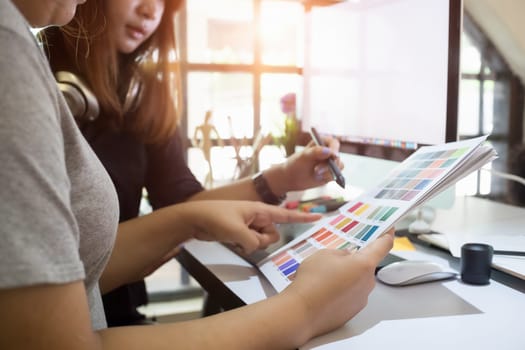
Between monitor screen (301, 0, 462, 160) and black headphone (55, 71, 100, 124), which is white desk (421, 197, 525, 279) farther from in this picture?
black headphone (55, 71, 100, 124)

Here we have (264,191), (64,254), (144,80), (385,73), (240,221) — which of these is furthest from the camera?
(144,80)

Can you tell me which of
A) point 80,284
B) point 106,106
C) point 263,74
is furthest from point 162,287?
point 80,284

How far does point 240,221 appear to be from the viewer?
75 cm

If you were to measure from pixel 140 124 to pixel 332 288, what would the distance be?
71 cm

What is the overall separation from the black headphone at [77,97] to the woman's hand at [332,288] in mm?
537

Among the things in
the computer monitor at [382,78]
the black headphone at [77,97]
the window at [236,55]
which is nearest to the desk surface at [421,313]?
the computer monitor at [382,78]

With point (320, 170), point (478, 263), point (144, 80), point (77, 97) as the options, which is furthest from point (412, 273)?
point (144, 80)

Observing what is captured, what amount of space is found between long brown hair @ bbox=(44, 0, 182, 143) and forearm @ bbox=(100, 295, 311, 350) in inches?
26.3

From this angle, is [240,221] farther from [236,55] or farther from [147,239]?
[236,55]

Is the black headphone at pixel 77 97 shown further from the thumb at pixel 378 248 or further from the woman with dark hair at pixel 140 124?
the thumb at pixel 378 248

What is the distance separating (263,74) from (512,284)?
210cm

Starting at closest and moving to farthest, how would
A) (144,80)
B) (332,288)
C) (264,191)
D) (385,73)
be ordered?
(332,288) < (385,73) < (264,191) < (144,80)

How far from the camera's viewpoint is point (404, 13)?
32.9 inches

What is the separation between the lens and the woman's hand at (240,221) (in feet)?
2.44
